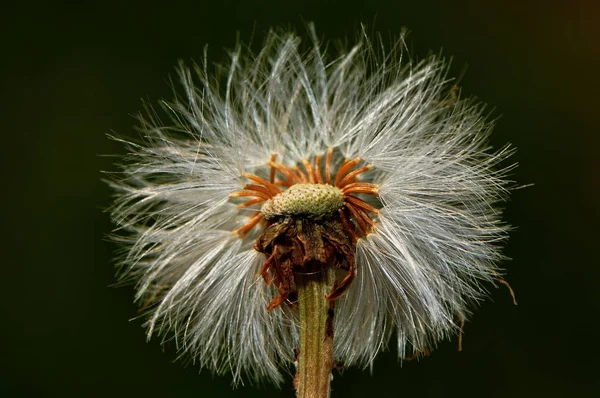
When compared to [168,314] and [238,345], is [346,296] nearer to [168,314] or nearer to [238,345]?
[238,345]

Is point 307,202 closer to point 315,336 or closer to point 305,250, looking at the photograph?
point 305,250

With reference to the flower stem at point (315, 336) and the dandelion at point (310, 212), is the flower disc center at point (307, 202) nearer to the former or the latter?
the dandelion at point (310, 212)

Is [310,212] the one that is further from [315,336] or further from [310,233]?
[315,336]

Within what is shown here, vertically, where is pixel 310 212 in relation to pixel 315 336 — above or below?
above

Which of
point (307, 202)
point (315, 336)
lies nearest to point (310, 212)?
point (307, 202)

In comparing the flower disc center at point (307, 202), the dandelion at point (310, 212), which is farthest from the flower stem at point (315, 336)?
the flower disc center at point (307, 202)

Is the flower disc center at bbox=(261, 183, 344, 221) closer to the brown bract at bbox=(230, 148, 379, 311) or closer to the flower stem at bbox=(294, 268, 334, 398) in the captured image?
the brown bract at bbox=(230, 148, 379, 311)

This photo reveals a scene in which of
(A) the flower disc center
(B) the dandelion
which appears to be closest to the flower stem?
(B) the dandelion

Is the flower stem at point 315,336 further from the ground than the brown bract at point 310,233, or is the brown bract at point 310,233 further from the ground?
the brown bract at point 310,233
